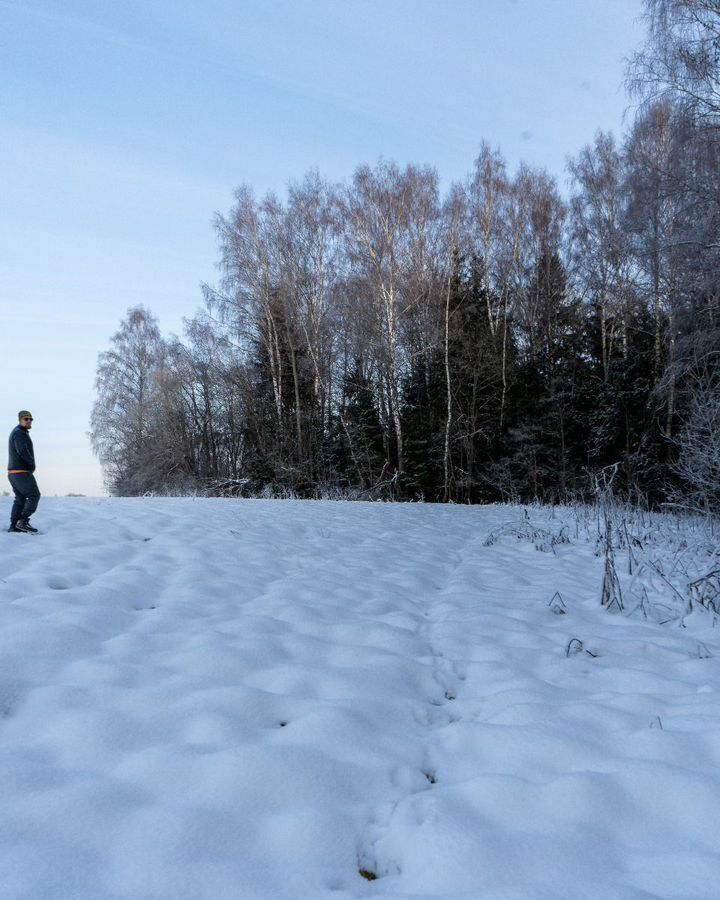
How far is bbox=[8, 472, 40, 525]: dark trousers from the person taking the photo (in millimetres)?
6125

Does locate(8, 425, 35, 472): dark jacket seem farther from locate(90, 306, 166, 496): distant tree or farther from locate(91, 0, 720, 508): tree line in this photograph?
locate(90, 306, 166, 496): distant tree

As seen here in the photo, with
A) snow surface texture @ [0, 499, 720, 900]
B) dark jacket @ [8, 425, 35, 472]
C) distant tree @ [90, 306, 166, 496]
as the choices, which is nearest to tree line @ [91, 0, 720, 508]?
distant tree @ [90, 306, 166, 496]

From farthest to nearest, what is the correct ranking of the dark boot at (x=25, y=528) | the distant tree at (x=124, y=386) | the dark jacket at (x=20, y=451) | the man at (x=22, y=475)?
the distant tree at (x=124, y=386), the dark jacket at (x=20, y=451), the man at (x=22, y=475), the dark boot at (x=25, y=528)

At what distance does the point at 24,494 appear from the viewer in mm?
6285

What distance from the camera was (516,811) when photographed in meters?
1.69

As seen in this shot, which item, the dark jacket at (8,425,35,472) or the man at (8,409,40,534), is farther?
the dark jacket at (8,425,35,472)

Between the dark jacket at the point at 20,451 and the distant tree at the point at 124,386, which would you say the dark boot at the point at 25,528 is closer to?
the dark jacket at the point at 20,451

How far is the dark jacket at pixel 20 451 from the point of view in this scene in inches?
255

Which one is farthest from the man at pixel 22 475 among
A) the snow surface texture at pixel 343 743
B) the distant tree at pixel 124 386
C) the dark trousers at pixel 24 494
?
the distant tree at pixel 124 386

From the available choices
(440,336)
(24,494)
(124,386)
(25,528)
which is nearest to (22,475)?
(24,494)

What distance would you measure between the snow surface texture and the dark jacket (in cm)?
279

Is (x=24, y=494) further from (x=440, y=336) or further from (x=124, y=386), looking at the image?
(x=124, y=386)

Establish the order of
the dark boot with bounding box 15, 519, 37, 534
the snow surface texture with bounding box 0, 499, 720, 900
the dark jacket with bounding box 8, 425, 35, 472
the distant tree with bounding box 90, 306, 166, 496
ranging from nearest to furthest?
the snow surface texture with bounding box 0, 499, 720, 900 → the dark boot with bounding box 15, 519, 37, 534 → the dark jacket with bounding box 8, 425, 35, 472 → the distant tree with bounding box 90, 306, 166, 496

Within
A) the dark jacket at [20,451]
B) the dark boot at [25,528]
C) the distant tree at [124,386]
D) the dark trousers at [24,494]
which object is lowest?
the dark boot at [25,528]
